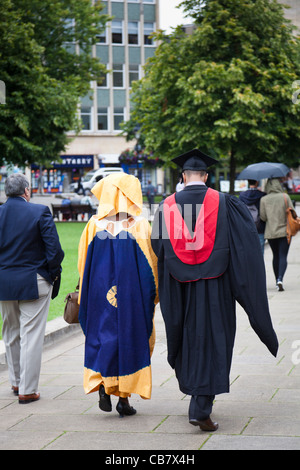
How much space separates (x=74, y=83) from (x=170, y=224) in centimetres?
3022

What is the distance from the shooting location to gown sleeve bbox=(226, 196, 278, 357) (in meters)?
5.64

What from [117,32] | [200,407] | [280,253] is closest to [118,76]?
[117,32]

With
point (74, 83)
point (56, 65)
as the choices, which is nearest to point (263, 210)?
point (74, 83)

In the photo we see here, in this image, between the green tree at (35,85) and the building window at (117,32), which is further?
the building window at (117,32)

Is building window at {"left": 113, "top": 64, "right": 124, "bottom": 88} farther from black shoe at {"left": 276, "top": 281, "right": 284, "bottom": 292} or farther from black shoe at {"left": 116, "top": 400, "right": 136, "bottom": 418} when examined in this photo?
black shoe at {"left": 116, "top": 400, "right": 136, "bottom": 418}

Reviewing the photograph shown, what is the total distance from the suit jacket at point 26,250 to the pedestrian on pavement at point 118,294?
1.92 feet

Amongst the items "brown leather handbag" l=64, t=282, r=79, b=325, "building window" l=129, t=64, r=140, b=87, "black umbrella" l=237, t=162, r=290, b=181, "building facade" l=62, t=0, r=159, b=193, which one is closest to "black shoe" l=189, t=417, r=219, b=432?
"brown leather handbag" l=64, t=282, r=79, b=325

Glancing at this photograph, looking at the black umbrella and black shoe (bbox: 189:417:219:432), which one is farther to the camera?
the black umbrella

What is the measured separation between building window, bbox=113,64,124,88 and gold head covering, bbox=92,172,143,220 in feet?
216

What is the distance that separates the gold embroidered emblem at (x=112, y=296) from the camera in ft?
19.5

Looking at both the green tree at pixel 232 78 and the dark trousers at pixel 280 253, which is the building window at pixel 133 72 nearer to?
the green tree at pixel 232 78

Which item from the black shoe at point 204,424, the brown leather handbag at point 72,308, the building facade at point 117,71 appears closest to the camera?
the black shoe at point 204,424
